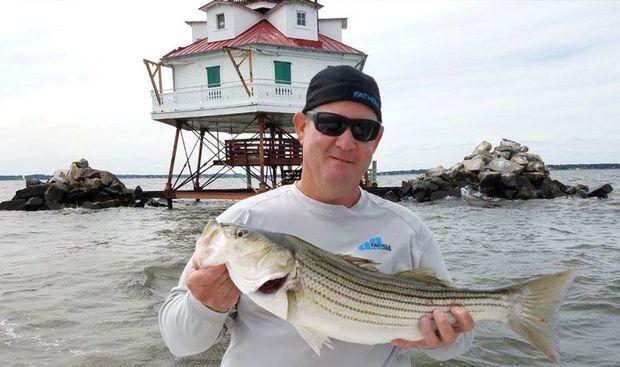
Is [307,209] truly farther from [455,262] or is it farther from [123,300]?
[455,262]

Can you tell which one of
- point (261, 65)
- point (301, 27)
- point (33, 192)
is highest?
point (301, 27)

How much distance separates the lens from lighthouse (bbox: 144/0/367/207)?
78.5 ft

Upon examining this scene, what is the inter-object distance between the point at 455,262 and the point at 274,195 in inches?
431

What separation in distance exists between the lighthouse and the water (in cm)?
508

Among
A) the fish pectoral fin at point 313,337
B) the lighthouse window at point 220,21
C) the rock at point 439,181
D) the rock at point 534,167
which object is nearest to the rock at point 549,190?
the rock at point 534,167

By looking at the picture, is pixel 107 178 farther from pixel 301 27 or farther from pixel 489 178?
pixel 489 178

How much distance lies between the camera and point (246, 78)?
24781 mm

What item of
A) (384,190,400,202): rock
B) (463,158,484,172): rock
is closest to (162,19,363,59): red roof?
(384,190,400,202): rock

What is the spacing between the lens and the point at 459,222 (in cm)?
2255

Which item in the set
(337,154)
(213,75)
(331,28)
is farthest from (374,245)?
(331,28)

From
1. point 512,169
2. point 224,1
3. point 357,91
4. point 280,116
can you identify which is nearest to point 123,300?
point 357,91

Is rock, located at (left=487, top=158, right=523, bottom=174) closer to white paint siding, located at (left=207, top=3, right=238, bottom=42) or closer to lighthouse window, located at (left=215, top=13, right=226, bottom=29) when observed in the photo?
white paint siding, located at (left=207, top=3, right=238, bottom=42)

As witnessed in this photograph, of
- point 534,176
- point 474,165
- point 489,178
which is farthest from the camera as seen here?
point 474,165

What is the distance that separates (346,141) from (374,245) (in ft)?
2.32
